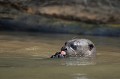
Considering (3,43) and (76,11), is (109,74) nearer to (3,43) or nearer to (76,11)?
(3,43)

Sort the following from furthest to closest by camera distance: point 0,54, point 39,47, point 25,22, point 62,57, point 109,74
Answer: point 25,22
point 39,47
point 0,54
point 62,57
point 109,74

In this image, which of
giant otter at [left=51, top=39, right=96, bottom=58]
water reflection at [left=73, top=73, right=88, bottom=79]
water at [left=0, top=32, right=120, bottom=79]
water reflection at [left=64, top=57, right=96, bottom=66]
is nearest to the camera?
water reflection at [left=73, top=73, right=88, bottom=79]

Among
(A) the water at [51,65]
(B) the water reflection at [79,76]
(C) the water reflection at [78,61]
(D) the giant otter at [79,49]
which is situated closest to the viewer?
(B) the water reflection at [79,76]

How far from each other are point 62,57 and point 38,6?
676 cm

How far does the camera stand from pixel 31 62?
542 centimetres

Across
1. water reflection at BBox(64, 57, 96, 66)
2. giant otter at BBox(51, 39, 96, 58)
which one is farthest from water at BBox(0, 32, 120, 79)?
giant otter at BBox(51, 39, 96, 58)

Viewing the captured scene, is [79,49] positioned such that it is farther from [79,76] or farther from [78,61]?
[79,76]

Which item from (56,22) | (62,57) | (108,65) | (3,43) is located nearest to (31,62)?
(62,57)

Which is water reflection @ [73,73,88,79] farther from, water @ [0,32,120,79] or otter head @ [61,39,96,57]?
otter head @ [61,39,96,57]

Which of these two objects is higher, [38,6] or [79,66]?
[38,6]

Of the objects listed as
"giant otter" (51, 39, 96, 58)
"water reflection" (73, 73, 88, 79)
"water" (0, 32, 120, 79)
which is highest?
"giant otter" (51, 39, 96, 58)

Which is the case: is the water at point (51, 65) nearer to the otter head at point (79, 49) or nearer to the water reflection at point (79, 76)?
the water reflection at point (79, 76)

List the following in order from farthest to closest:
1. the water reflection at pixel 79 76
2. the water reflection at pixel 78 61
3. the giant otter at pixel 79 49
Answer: the giant otter at pixel 79 49 → the water reflection at pixel 78 61 → the water reflection at pixel 79 76

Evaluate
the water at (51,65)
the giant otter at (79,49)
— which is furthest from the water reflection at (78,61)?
the giant otter at (79,49)
